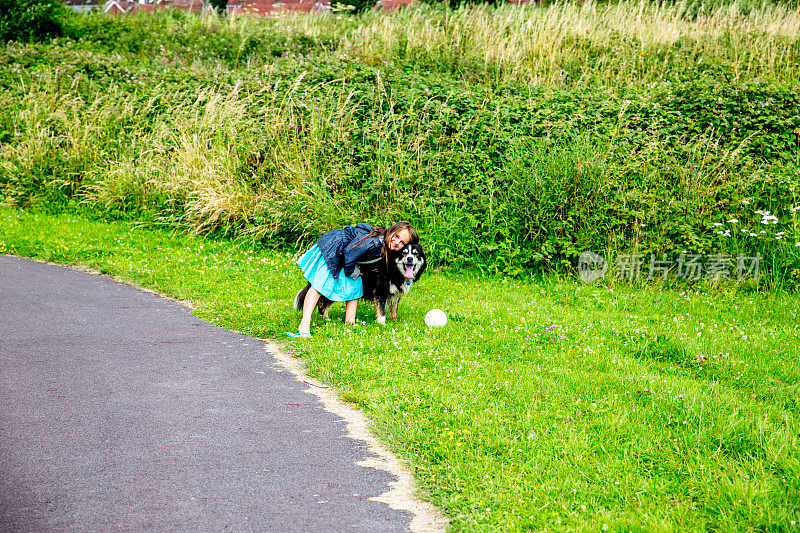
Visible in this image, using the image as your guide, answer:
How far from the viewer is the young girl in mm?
6438

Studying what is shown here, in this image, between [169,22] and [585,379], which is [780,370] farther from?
[169,22]

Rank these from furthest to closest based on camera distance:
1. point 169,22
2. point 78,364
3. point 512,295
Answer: point 169,22
point 512,295
point 78,364

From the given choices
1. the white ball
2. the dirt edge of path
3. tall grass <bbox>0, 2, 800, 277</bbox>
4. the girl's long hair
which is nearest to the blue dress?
the girl's long hair

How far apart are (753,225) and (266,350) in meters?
6.69

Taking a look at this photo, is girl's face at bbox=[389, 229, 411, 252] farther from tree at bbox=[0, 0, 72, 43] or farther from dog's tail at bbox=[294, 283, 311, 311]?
tree at bbox=[0, 0, 72, 43]

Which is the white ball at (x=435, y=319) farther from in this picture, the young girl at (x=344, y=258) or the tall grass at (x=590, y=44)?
the tall grass at (x=590, y=44)

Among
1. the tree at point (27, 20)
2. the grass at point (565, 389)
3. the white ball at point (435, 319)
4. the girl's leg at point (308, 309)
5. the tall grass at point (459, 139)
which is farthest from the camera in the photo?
the tree at point (27, 20)

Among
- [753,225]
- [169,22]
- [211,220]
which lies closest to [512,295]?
[753,225]

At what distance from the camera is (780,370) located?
572 cm

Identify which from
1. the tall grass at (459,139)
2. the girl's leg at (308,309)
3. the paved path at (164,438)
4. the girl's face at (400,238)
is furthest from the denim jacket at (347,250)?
the tall grass at (459,139)

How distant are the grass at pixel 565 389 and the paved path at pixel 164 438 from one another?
0.45 m
